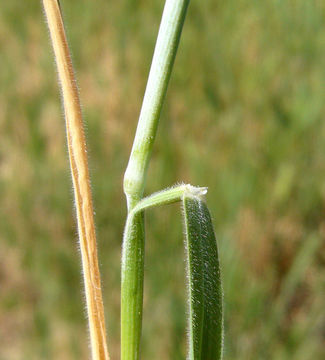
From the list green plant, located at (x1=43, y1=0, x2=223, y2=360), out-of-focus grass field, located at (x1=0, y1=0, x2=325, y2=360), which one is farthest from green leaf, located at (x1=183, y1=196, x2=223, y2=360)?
out-of-focus grass field, located at (x1=0, y1=0, x2=325, y2=360)

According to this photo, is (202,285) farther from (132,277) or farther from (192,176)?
(192,176)

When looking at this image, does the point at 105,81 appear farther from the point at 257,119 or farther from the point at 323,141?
the point at 323,141

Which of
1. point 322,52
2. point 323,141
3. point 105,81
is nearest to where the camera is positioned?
point 323,141

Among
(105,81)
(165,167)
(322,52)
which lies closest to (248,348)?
(165,167)

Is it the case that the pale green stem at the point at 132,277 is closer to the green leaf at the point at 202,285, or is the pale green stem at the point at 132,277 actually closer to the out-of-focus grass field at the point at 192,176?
the green leaf at the point at 202,285

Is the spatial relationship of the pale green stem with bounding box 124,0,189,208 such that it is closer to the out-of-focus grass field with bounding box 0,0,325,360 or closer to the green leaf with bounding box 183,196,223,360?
the green leaf with bounding box 183,196,223,360

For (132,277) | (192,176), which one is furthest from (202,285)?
(192,176)
